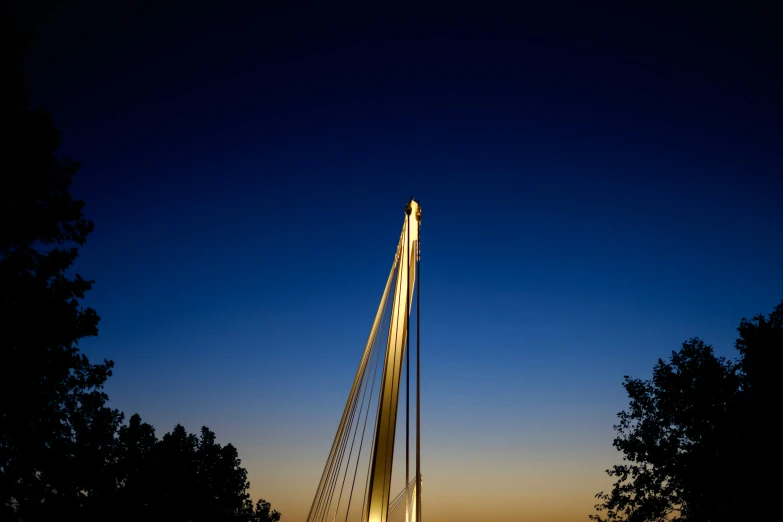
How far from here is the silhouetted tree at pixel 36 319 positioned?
37.9ft

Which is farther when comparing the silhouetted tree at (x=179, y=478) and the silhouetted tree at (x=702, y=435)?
the silhouetted tree at (x=179, y=478)

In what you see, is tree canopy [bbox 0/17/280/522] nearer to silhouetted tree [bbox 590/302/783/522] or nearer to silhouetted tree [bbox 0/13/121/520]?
silhouetted tree [bbox 0/13/121/520]

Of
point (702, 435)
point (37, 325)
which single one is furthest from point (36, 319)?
point (702, 435)

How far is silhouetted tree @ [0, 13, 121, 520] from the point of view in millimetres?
11555

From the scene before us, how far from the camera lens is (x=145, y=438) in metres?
35.5

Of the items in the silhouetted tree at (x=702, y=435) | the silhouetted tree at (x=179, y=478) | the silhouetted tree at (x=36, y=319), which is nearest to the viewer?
the silhouetted tree at (x=36, y=319)

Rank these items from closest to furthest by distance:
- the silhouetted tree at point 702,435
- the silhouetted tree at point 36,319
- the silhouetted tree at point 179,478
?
the silhouetted tree at point 36,319 < the silhouetted tree at point 702,435 < the silhouetted tree at point 179,478

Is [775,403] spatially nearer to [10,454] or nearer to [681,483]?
[681,483]

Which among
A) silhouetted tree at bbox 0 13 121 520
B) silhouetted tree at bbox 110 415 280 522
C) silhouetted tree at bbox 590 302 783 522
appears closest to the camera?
silhouetted tree at bbox 0 13 121 520

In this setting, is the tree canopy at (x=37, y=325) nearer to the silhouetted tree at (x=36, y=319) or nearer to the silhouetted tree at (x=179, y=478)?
the silhouetted tree at (x=36, y=319)

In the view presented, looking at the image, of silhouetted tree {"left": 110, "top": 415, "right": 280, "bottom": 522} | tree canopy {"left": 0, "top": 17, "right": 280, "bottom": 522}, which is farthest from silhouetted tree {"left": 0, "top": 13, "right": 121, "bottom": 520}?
silhouetted tree {"left": 110, "top": 415, "right": 280, "bottom": 522}

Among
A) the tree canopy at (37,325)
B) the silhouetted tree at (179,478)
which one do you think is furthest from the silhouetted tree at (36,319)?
the silhouetted tree at (179,478)

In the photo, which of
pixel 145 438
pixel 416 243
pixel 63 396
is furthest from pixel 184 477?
pixel 416 243

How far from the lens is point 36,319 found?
A: 11.6 metres
